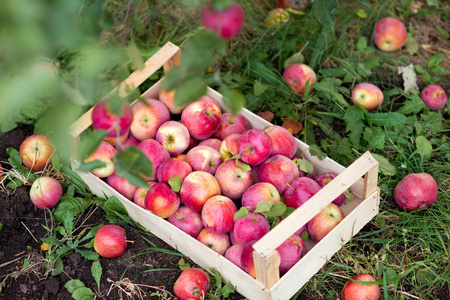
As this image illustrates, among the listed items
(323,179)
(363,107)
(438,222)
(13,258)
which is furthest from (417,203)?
(13,258)

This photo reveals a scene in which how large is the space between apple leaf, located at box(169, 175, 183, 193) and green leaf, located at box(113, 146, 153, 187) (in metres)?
0.94

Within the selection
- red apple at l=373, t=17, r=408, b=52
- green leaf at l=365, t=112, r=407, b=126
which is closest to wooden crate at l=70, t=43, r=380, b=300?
green leaf at l=365, t=112, r=407, b=126

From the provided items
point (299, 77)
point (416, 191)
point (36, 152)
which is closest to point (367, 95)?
point (299, 77)

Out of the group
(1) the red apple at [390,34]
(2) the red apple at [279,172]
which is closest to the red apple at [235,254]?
(2) the red apple at [279,172]

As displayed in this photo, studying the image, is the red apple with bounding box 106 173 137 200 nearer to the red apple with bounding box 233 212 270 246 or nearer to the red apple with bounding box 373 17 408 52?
the red apple with bounding box 233 212 270 246

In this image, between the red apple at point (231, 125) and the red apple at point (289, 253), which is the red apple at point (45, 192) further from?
the red apple at point (289, 253)

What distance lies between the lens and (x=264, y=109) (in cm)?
315

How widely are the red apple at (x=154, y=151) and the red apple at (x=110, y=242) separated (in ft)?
1.01

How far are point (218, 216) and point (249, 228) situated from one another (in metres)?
0.15

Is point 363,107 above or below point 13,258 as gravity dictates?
above

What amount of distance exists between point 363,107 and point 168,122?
122 cm

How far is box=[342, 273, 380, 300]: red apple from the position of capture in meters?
2.22

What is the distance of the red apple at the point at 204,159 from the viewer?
246 centimetres

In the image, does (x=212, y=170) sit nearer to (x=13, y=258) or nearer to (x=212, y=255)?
(x=212, y=255)
